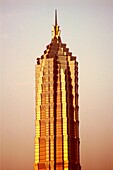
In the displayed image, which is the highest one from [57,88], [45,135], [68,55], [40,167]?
[68,55]

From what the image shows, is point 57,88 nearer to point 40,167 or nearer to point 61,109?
point 61,109

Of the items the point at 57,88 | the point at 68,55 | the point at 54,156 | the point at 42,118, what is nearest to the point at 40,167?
the point at 54,156

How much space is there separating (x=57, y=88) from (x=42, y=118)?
4.77ft

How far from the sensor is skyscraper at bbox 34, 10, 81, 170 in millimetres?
17906

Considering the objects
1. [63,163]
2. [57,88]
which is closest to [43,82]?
[57,88]

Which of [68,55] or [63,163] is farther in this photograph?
[68,55]

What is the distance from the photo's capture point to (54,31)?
19.2 m

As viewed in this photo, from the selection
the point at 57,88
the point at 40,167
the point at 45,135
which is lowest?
the point at 40,167

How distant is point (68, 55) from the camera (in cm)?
1881

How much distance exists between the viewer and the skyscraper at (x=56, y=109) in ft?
58.7

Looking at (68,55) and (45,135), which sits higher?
(68,55)

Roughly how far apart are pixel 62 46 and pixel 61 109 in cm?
274

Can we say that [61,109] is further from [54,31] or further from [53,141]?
[54,31]

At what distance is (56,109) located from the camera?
18.7 m
